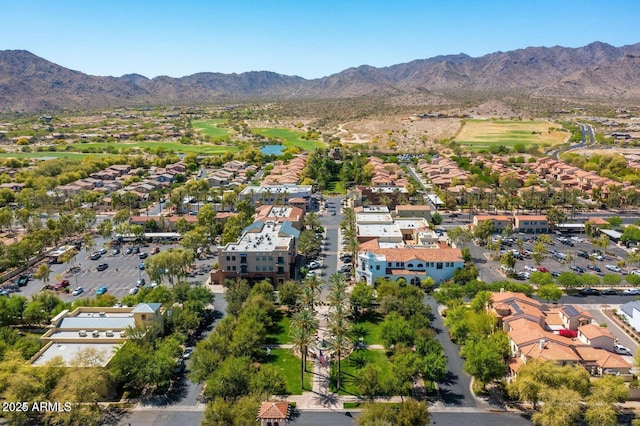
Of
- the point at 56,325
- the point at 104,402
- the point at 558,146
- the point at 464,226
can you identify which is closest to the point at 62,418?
the point at 104,402

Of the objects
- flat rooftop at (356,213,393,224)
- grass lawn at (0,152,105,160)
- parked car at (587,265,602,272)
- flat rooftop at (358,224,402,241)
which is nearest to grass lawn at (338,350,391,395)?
flat rooftop at (358,224,402,241)

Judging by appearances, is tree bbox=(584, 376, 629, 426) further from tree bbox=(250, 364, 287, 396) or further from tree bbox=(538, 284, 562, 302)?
tree bbox=(250, 364, 287, 396)

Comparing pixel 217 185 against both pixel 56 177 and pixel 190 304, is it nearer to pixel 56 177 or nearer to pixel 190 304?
pixel 56 177

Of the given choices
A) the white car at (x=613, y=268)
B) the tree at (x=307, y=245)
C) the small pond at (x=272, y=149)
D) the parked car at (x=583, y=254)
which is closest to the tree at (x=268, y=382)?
the tree at (x=307, y=245)

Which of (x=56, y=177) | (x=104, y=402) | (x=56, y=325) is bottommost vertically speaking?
(x=104, y=402)

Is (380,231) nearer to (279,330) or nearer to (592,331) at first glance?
(279,330)

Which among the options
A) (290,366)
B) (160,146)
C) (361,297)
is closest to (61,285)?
(290,366)
